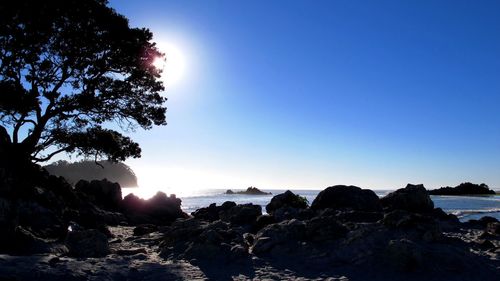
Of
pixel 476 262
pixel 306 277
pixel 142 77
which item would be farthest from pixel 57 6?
pixel 476 262

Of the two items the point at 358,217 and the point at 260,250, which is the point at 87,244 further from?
the point at 358,217

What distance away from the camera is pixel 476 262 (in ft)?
35.4

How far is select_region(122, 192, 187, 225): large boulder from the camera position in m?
28.7

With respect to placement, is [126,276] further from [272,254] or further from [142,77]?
[142,77]

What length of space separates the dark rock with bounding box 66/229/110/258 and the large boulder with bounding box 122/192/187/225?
15.2 m

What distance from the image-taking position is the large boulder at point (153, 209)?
28672 millimetres

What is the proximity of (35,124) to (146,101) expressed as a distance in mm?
5991

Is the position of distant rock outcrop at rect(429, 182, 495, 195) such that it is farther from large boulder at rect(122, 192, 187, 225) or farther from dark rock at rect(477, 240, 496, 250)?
dark rock at rect(477, 240, 496, 250)

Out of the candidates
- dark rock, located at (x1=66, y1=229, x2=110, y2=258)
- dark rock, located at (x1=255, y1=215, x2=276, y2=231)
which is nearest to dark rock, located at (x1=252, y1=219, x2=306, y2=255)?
dark rock, located at (x1=255, y1=215, x2=276, y2=231)

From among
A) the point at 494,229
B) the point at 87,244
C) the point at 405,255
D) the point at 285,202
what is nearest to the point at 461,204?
the point at 285,202

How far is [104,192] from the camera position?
32312 mm

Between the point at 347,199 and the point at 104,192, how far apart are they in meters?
21.2

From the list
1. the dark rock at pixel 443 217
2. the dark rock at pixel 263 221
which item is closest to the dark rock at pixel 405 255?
the dark rock at pixel 263 221

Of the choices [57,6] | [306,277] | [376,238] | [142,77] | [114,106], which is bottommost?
[306,277]
